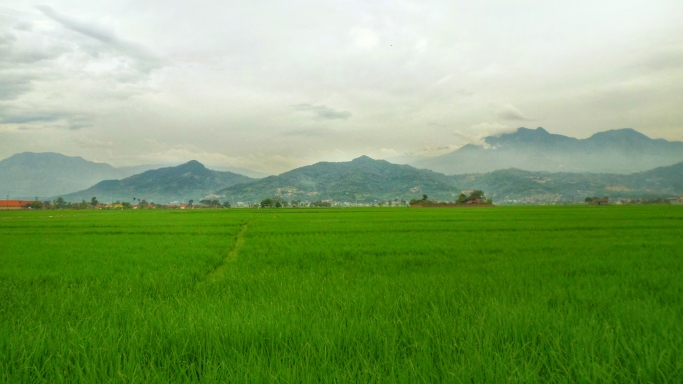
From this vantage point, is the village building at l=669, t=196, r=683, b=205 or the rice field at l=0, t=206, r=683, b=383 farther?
the village building at l=669, t=196, r=683, b=205

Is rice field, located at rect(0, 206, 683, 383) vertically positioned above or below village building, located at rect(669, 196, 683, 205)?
above

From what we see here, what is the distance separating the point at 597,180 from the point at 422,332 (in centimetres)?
23432

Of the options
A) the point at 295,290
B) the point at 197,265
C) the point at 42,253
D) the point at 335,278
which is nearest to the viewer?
the point at 295,290

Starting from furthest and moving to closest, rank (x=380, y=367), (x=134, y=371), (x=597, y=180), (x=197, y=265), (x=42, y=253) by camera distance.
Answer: (x=597, y=180) → (x=42, y=253) → (x=197, y=265) → (x=380, y=367) → (x=134, y=371)

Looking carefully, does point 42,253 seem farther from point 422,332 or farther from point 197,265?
point 422,332

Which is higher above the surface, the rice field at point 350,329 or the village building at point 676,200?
the rice field at point 350,329

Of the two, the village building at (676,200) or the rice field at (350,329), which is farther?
the village building at (676,200)

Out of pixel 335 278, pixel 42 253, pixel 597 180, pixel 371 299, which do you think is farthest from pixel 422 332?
pixel 597 180

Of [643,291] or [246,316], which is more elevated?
[246,316]

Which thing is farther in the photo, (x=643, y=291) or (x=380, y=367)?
(x=643, y=291)

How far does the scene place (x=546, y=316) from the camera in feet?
11.7

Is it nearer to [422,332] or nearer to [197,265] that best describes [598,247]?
[422,332]

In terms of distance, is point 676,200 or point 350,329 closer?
point 350,329

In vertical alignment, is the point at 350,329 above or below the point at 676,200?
above
